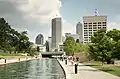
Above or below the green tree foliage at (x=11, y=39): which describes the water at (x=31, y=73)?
below

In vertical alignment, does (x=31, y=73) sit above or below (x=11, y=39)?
below

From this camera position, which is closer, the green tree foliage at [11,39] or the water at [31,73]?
the water at [31,73]

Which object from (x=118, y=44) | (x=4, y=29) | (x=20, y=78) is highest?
(x=4, y=29)

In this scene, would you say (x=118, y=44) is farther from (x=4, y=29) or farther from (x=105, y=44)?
(x=4, y=29)

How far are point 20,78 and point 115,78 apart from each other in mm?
11042

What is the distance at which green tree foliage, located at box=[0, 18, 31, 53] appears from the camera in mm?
138425

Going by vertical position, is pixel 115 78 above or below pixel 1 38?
below

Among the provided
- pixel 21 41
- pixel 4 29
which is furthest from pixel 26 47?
pixel 4 29

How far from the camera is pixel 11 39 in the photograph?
535 ft

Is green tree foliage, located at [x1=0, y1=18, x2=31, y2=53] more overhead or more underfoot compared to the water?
more overhead

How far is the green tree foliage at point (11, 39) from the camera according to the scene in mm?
138425

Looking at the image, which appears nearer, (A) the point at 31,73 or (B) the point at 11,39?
(A) the point at 31,73

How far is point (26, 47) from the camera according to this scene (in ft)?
601

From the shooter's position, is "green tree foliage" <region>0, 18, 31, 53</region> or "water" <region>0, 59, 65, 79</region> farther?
"green tree foliage" <region>0, 18, 31, 53</region>
